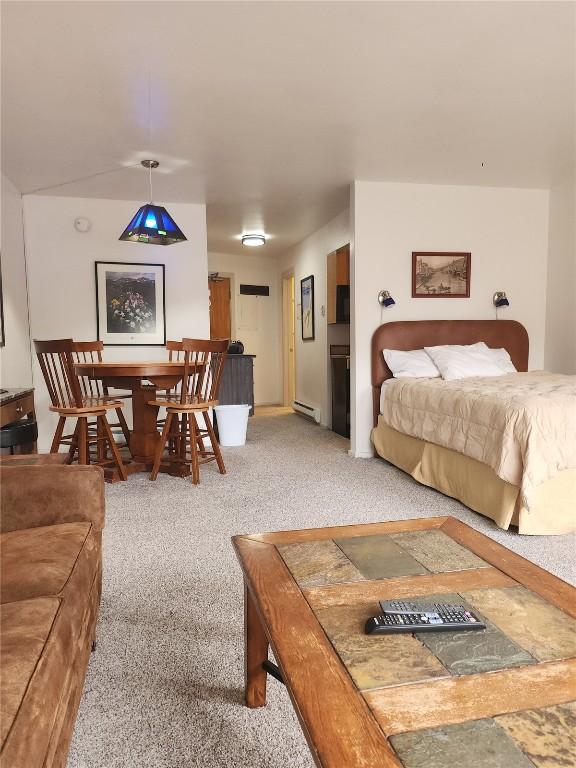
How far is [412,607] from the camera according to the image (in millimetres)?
970

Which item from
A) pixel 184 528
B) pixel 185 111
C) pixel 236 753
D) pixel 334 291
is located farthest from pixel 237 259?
pixel 236 753

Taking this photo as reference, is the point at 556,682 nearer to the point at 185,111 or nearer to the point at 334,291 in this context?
the point at 185,111

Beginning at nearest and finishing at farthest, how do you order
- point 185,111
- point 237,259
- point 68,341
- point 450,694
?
point 450,694 < point 185,111 < point 68,341 < point 237,259

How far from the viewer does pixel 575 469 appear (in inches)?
103

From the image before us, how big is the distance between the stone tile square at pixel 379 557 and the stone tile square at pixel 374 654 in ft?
0.63

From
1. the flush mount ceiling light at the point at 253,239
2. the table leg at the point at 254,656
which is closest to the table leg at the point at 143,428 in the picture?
the table leg at the point at 254,656

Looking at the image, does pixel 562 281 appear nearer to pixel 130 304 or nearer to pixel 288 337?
pixel 130 304

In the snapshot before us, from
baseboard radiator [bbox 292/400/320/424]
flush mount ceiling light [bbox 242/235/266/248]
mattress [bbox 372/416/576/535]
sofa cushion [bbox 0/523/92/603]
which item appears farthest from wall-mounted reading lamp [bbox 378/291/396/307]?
sofa cushion [bbox 0/523/92/603]

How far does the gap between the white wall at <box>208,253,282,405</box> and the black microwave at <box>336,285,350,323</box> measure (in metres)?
2.80

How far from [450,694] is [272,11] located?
8.04 ft

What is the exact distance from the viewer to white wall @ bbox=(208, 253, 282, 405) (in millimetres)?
7996

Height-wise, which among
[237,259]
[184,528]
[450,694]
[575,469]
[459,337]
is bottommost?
[184,528]

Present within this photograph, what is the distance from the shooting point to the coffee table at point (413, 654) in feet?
2.18

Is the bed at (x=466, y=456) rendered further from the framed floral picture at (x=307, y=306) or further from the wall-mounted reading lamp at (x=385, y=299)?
the framed floral picture at (x=307, y=306)
